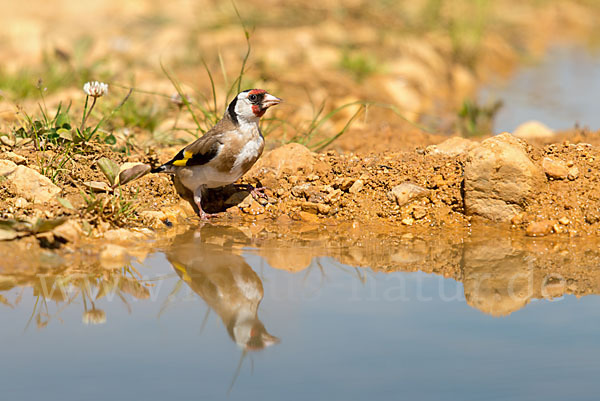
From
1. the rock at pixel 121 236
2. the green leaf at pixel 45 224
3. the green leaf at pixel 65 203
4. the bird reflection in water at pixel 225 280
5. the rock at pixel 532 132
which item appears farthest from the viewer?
the rock at pixel 532 132

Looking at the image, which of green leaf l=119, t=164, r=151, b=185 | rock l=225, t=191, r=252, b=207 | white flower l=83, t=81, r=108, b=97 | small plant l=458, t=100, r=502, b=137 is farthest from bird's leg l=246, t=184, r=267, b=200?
small plant l=458, t=100, r=502, b=137

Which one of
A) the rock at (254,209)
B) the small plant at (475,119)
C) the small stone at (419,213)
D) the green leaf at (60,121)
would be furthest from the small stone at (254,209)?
the small plant at (475,119)

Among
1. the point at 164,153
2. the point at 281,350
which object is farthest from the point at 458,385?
the point at 164,153

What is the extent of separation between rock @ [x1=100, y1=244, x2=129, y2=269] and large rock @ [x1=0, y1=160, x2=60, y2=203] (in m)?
0.91

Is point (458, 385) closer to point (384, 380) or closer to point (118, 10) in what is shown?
point (384, 380)

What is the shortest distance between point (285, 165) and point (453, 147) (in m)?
1.23

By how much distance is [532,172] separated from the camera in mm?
4613

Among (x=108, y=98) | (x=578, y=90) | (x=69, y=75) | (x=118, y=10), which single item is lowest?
(x=108, y=98)

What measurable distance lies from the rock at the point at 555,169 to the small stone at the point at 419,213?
0.83 metres

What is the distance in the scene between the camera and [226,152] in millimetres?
4742

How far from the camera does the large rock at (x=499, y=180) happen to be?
4551 mm

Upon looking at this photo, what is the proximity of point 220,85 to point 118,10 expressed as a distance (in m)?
5.59

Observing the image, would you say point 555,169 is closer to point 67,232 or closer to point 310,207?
point 310,207

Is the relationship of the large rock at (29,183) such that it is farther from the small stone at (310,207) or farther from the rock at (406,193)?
the rock at (406,193)
